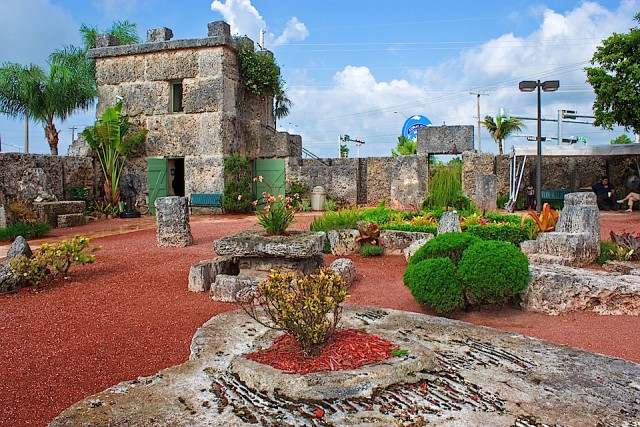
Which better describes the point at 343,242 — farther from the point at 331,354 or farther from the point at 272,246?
the point at 331,354

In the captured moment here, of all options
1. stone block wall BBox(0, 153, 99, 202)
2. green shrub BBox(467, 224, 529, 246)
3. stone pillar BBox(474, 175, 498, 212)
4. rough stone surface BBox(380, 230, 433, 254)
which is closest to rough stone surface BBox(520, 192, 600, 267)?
green shrub BBox(467, 224, 529, 246)

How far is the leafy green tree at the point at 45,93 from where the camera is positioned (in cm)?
2231

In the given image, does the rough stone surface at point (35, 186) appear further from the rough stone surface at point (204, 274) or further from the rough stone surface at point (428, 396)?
the rough stone surface at point (428, 396)

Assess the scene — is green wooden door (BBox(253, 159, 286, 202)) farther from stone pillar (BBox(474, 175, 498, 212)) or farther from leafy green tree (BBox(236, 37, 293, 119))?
stone pillar (BBox(474, 175, 498, 212))

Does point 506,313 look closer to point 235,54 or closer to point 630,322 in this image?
point 630,322

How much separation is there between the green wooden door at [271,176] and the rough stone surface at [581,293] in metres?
14.6

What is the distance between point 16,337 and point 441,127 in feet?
51.0

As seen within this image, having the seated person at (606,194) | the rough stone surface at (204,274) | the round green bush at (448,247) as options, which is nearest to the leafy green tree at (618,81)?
the seated person at (606,194)

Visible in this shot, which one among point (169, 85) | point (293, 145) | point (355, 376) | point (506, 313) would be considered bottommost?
point (506, 313)

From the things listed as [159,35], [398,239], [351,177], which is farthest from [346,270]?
[159,35]

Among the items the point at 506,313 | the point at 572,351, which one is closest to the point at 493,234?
the point at 506,313

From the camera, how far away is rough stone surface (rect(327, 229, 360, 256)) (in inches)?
408

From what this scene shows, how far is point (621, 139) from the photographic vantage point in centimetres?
2678

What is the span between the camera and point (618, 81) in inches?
608
